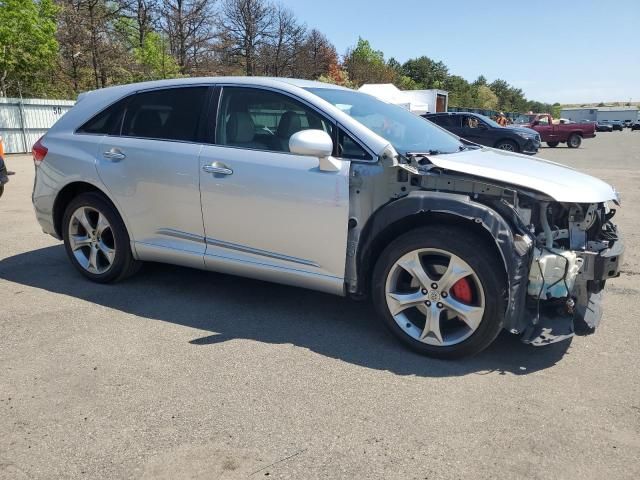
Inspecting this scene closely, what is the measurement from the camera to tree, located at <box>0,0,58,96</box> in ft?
62.3

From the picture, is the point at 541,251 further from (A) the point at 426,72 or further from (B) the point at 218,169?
(A) the point at 426,72

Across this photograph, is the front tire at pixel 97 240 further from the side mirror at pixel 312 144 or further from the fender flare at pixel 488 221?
the fender flare at pixel 488 221

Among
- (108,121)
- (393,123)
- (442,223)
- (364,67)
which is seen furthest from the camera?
(364,67)

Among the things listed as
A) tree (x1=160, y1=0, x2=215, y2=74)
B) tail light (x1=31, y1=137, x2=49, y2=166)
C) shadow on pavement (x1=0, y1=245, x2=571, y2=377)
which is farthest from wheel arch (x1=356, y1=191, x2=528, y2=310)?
tree (x1=160, y1=0, x2=215, y2=74)

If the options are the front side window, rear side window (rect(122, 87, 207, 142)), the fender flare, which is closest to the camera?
the fender flare

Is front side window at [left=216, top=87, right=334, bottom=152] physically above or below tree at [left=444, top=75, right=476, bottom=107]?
below

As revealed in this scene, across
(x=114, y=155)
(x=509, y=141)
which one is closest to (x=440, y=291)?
(x=114, y=155)

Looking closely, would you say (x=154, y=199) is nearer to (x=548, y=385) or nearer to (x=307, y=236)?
(x=307, y=236)

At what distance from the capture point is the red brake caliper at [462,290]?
3238 millimetres

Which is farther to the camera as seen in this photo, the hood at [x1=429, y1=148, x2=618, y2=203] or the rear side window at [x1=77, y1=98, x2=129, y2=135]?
the rear side window at [x1=77, y1=98, x2=129, y2=135]

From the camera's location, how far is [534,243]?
3.18 metres

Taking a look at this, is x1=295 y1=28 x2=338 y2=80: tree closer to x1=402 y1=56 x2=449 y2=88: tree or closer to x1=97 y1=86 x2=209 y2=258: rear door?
x1=402 y1=56 x2=449 y2=88: tree

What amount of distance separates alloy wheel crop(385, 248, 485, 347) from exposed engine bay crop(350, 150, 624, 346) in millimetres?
226

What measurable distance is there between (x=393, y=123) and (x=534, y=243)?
149cm
